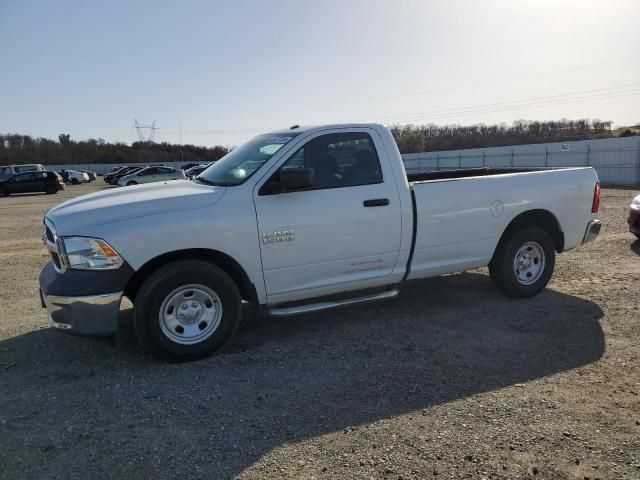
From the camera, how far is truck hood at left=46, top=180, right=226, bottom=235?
4.09 m

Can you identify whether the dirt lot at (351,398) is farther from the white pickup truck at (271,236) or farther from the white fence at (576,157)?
the white fence at (576,157)

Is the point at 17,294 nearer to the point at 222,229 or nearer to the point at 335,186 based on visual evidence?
the point at 222,229

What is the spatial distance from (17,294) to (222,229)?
405cm

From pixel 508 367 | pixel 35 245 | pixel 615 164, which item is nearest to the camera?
pixel 508 367

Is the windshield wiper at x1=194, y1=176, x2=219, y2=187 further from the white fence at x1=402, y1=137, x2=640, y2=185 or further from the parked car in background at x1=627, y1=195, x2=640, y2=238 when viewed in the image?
the white fence at x1=402, y1=137, x2=640, y2=185

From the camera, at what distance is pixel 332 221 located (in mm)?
4734

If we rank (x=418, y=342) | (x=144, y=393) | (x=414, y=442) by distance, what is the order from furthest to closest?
(x=418, y=342)
(x=144, y=393)
(x=414, y=442)

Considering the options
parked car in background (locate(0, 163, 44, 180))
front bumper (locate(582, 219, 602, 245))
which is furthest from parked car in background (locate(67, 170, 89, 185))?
front bumper (locate(582, 219, 602, 245))

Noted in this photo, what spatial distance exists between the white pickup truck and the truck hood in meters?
0.01

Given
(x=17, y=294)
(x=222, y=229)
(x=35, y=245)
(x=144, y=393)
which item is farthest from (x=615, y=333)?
(x=35, y=245)

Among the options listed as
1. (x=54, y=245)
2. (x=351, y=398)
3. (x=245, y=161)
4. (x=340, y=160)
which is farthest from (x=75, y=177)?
(x=351, y=398)

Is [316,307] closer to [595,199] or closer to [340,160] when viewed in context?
[340,160]

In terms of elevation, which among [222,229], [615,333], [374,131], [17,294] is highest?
[374,131]

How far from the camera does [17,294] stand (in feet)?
22.1
